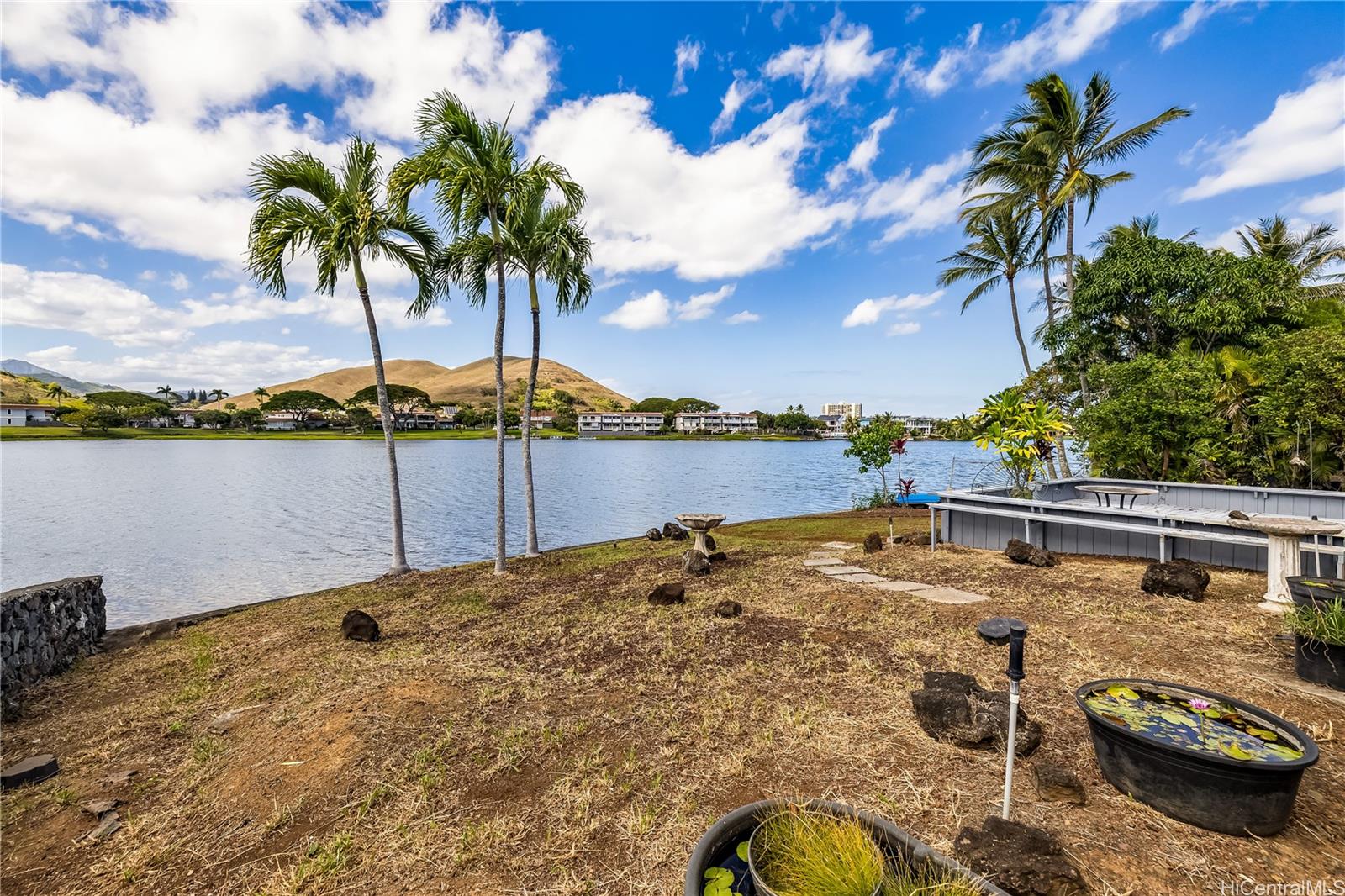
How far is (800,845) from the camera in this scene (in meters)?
2.17

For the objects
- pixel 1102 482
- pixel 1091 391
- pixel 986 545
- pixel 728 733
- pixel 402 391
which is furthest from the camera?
pixel 402 391

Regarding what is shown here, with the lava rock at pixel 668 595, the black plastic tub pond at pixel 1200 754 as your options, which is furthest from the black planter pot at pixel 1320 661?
the lava rock at pixel 668 595

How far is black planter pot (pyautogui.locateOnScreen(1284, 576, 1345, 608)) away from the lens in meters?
3.88

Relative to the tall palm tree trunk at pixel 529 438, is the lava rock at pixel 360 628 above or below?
below

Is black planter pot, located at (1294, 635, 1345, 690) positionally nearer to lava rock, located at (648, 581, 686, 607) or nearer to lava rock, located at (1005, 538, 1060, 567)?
lava rock, located at (1005, 538, 1060, 567)

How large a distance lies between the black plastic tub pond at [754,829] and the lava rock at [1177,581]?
6.13m

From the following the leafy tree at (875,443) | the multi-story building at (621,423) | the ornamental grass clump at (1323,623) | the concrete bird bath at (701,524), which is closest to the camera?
the ornamental grass clump at (1323,623)

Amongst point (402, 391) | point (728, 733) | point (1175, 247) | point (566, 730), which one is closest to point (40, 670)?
point (566, 730)

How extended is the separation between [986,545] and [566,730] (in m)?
8.52

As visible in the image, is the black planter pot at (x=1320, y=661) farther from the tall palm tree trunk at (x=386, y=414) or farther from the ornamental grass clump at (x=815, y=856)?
the tall palm tree trunk at (x=386, y=414)

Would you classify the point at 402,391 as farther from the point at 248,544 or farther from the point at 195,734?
the point at 195,734

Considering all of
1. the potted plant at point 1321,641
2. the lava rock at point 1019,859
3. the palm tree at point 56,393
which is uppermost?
the palm tree at point 56,393

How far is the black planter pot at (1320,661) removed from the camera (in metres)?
3.77

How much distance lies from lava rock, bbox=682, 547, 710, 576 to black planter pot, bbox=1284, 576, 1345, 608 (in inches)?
253
